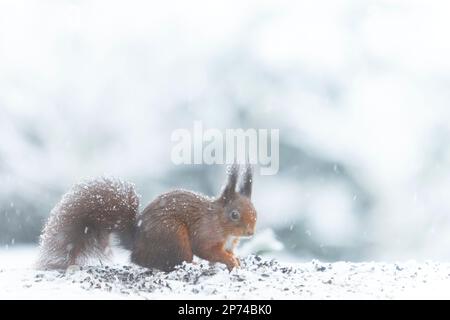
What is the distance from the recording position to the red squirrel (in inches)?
106

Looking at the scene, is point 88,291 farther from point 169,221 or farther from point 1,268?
point 1,268

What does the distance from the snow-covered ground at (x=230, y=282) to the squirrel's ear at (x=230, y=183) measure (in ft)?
1.01

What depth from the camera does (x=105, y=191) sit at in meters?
2.77

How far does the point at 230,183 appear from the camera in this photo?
106 inches

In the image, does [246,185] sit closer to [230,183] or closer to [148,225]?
[230,183]

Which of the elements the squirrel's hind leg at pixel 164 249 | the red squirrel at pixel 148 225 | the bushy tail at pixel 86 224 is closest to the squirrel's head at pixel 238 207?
the red squirrel at pixel 148 225

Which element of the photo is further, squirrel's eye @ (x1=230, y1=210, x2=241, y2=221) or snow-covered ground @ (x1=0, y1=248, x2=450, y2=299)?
squirrel's eye @ (x1=230, y1=210, x2=241, y2=221)

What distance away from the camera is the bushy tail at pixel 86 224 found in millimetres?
2709

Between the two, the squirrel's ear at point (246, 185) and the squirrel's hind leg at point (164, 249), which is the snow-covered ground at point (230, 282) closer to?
the squirrel's hind leg at point (164, 249)

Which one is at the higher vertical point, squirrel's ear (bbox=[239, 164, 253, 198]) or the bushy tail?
squirrel's ear (bbox=[239, 164, 253, 198])

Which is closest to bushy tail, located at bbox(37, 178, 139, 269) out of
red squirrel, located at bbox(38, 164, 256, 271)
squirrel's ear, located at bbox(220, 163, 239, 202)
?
red squirrel, located at bbox(38, 164, 256, 271)

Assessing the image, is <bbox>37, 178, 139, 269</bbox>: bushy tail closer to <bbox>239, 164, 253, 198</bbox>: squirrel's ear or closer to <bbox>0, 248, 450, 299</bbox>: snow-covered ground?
<bbox>0, 248, 450, 299</bbox>: snow-covered ground

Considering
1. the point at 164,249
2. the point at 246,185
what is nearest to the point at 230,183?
the point at 246,185

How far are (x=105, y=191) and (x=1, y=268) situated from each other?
2.04 feet
